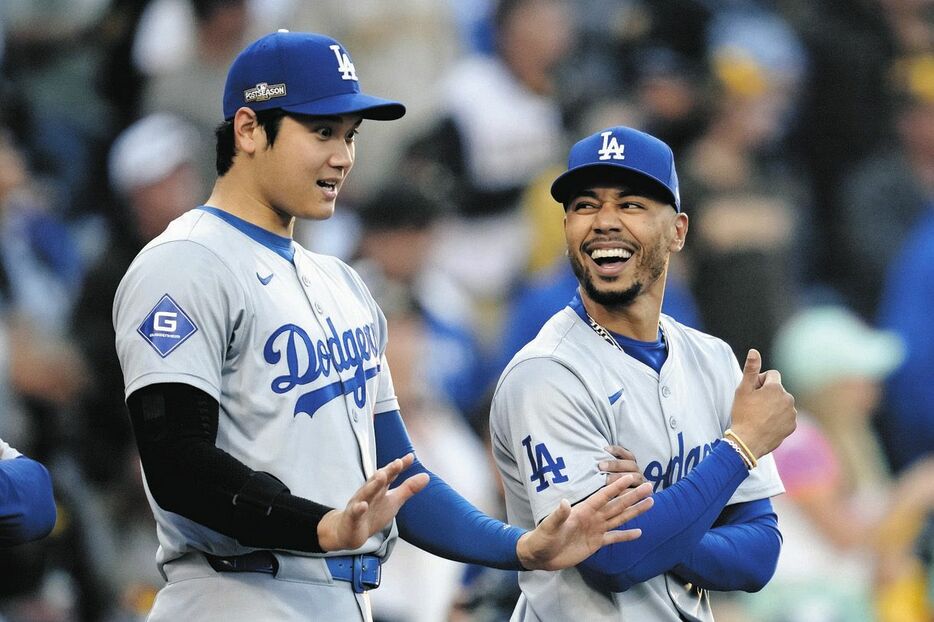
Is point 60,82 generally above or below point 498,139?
below

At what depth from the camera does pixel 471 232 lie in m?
8.27

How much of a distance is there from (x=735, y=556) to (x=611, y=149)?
1.02 m

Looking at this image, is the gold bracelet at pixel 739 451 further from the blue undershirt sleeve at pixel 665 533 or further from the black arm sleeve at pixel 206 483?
the black arm sleeve at pixel 206 483

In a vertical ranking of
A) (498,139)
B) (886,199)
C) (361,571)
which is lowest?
(361,571)

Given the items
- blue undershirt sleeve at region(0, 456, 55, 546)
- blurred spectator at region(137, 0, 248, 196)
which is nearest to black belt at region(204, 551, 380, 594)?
blue undershirt sleeve at region(0, 456, 55, 546)

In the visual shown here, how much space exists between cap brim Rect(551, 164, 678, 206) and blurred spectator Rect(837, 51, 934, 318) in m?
5.54

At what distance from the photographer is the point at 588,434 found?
3.73 metres

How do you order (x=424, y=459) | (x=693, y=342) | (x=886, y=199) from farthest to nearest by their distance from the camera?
(x=886, y=199)
(x=424, y=459)
(x=693, y=342)

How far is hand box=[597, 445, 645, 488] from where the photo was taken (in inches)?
143

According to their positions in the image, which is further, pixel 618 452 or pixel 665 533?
pixel 618 452

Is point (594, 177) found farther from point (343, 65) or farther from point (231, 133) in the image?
point (231, 133)

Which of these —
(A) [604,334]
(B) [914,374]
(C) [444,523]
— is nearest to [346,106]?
(A) [604,334]

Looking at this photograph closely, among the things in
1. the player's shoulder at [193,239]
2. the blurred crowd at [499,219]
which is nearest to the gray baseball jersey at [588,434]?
the player's shoulder at [193,239]

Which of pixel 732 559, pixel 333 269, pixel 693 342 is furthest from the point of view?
pixel 693 342
